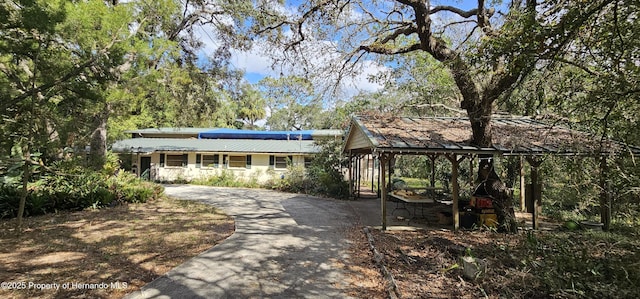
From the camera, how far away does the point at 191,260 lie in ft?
18.4

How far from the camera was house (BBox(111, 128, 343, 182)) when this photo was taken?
21.4 m

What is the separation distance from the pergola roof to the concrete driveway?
2.77m

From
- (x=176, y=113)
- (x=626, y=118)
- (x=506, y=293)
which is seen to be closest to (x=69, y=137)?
(x=176, y=113)

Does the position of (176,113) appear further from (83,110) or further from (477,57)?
(477,57)

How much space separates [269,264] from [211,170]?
17.9 metres

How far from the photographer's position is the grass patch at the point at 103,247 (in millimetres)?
4543

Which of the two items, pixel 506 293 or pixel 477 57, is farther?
pixel 477 57

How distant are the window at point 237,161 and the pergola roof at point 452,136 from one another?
11.9m

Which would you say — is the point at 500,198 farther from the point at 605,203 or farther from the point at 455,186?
the point at 605,203

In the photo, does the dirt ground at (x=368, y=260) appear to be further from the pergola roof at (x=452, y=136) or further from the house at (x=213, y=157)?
the house at (x=213, y=157)

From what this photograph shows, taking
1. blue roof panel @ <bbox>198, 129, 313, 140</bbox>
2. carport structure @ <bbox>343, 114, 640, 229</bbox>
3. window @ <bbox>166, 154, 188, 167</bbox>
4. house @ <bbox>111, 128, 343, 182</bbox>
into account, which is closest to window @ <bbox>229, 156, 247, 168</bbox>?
house @ <bbox>111, 128, 343, 182</bbox>

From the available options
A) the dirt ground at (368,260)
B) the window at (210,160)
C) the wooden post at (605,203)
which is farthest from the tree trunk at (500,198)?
the window at (210,160)

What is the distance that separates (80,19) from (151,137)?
20376mm

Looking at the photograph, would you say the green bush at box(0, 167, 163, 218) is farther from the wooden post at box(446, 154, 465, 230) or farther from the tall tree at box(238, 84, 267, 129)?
the tall tree at box(238, 84, 267, 129)
